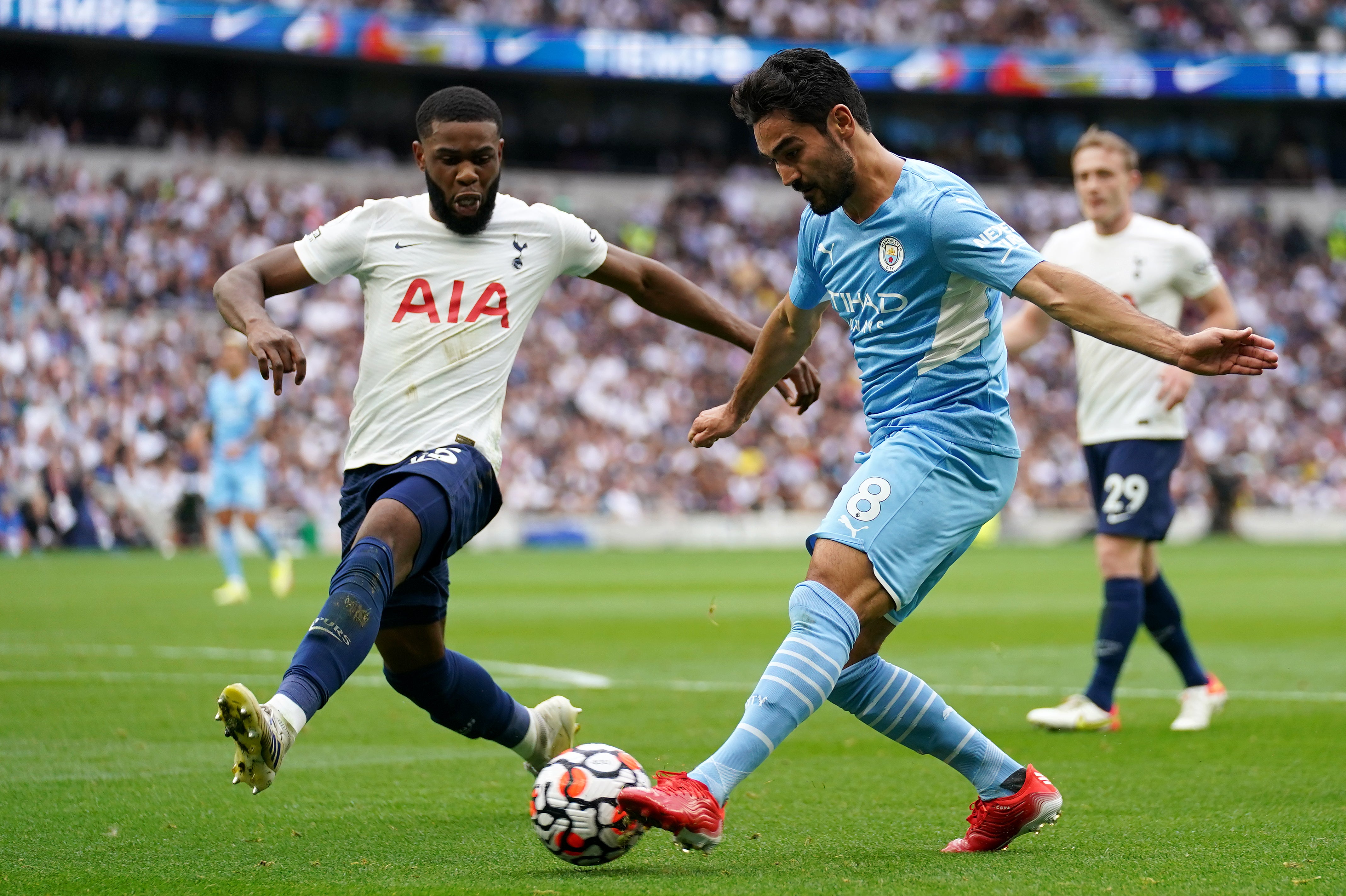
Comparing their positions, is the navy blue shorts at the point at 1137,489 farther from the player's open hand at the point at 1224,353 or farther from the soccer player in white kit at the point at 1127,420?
the player's open hand at the point at 1224,353

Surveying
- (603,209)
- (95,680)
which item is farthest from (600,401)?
(95,680)

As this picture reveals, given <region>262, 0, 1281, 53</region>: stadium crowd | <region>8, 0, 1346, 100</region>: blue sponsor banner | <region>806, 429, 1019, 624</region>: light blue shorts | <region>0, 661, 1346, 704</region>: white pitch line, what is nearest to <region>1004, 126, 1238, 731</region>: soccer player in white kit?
<region>0, 661, 1346, 704</region>: white pitch line

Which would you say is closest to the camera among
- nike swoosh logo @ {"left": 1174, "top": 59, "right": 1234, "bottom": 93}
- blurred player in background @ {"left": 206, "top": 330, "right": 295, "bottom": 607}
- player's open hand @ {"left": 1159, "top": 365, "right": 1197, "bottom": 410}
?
player's open hand @ {"left": 1159, "top": 365, "right": 1197, "bottom": 410}

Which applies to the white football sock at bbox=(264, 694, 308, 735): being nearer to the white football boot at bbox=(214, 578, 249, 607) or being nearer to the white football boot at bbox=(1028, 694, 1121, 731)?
the white football boot at bbox=(1028, 694, 1121, 731)

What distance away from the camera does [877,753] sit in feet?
21.4

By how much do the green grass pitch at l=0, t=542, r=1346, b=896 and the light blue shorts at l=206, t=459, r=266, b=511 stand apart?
6.15 feet

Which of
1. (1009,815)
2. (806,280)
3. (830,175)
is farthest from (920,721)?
(830,175)

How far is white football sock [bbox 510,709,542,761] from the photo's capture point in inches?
212

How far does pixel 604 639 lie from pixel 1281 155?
128ft

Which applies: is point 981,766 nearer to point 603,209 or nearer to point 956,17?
point 603,209

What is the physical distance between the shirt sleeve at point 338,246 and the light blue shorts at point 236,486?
430 inches

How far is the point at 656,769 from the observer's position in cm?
586

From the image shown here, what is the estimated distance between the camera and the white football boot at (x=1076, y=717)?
698 centimetres

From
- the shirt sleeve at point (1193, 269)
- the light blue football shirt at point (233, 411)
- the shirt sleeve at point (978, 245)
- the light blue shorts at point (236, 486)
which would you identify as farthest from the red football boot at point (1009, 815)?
the light blue shorts at point (236, 486)
